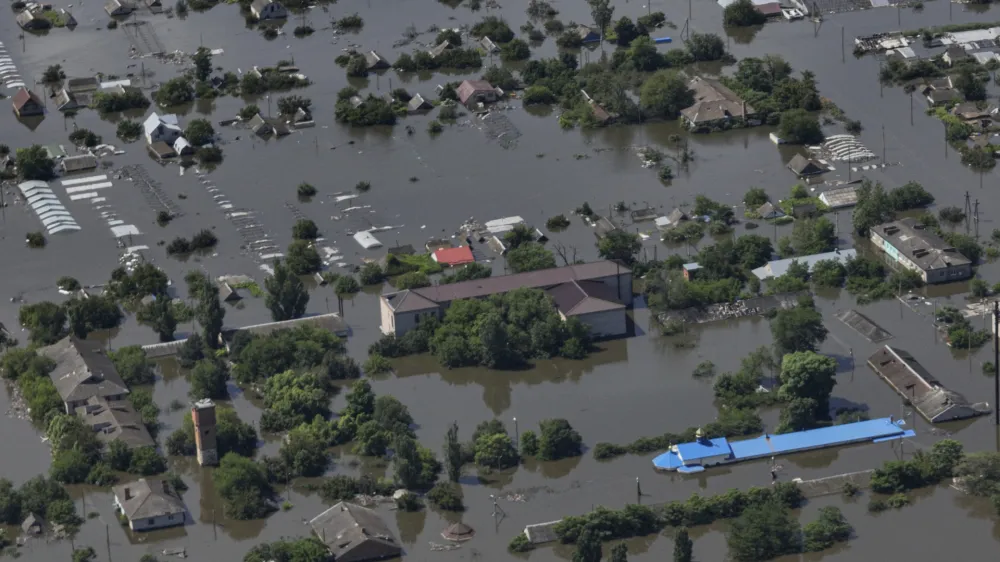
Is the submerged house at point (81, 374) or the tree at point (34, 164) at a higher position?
the tree at point (34, 164)

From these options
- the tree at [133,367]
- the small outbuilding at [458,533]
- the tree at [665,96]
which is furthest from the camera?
the tree at [665,96]

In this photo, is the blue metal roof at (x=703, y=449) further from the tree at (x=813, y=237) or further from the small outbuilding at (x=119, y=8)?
the small outbuilding at (x=119, y=8)

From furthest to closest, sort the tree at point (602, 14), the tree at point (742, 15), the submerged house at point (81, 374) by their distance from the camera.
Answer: the tree at point (742, 15)
the tree at point (602, 14)
the submerged house at point (81, 374)

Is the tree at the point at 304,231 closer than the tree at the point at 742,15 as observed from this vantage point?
Yes

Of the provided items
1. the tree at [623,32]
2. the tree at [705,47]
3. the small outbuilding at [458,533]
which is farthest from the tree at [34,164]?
the small outbuilding at [458,533]

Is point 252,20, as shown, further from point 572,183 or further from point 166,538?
point 166,538

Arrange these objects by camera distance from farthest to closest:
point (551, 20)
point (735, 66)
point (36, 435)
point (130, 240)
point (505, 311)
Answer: point (551, 20)
point (735, 66)
point (130, 240)
point (505, 311)
point (36, 435)

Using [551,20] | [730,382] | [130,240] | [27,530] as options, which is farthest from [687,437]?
[551,20]
